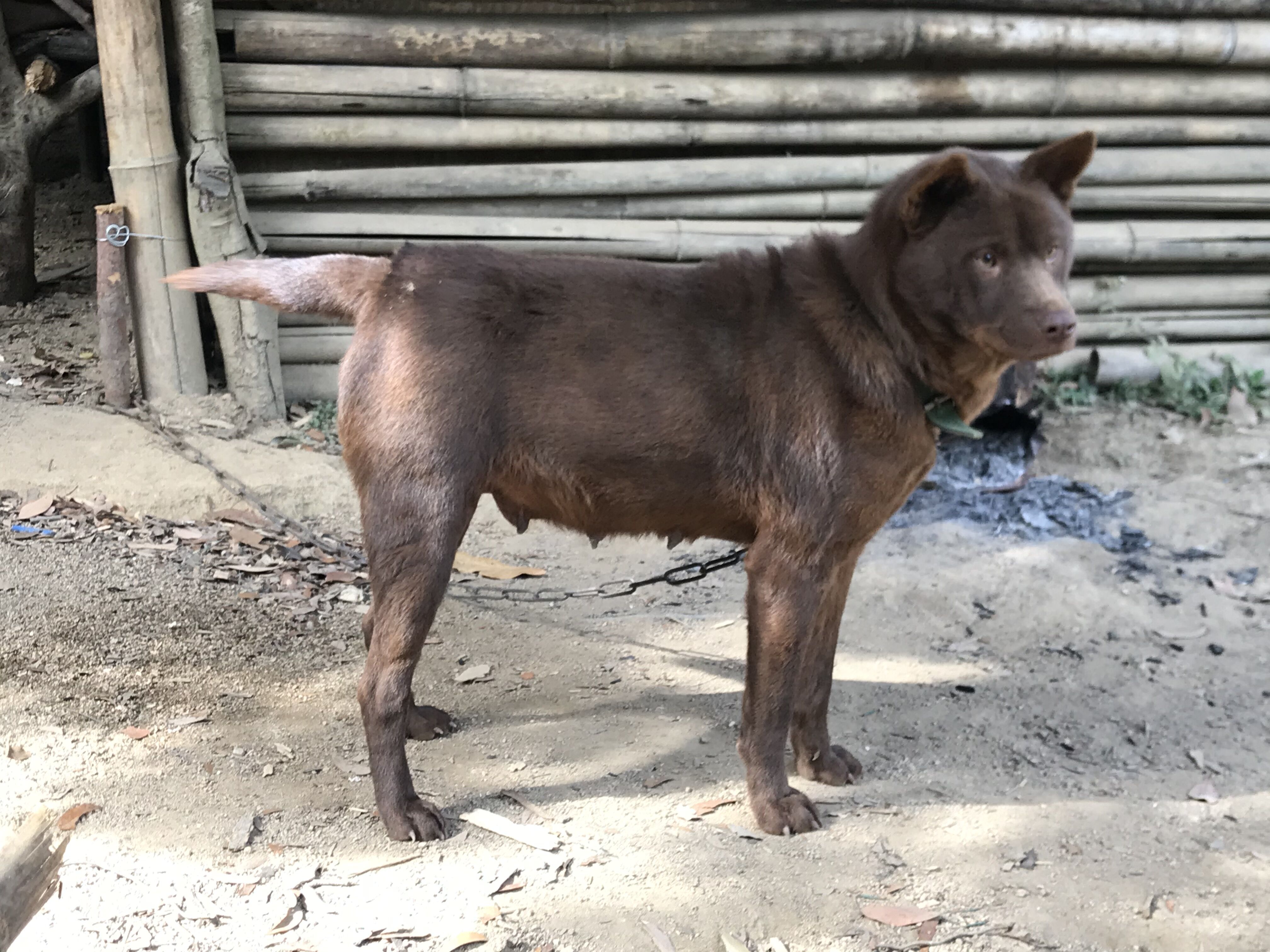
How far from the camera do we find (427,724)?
4.20 m

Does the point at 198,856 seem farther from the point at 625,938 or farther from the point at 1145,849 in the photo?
the point at 1145,849

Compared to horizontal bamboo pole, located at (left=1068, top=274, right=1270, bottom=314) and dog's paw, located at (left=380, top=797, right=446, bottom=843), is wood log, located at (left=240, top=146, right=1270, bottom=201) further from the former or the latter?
dog's paw, located at (left=380, top=797, right=446, bottom=843)

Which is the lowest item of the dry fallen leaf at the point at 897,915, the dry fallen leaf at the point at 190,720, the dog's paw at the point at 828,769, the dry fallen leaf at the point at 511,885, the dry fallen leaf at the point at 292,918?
the dog's paw at the point at 828,769

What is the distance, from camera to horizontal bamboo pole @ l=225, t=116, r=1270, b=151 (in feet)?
22.4

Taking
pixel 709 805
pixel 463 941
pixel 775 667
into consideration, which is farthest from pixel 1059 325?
pixel 463 941

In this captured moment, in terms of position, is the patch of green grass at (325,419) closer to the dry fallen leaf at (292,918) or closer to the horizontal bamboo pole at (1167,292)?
the dry fallen leaf at (292,918)

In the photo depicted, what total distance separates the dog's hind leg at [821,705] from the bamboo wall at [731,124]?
376 cm

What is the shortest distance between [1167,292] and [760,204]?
10.2 ft

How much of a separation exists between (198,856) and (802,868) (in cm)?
178

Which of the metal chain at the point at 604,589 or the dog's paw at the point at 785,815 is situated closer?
the dog's paw at the point at 785,815

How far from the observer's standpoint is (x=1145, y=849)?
373 cm

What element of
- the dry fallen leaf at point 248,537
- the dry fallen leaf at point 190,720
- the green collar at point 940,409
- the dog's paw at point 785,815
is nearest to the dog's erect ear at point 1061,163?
the green collar at point 940,409

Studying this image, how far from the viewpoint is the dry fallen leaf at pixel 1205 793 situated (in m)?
4.09

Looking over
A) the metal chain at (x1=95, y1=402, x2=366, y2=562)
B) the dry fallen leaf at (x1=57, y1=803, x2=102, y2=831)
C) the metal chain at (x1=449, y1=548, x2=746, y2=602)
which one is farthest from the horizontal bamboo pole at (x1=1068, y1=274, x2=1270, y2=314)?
the dry fallen leaf at (x1=57, y1=803, x2=102, y2=831)
